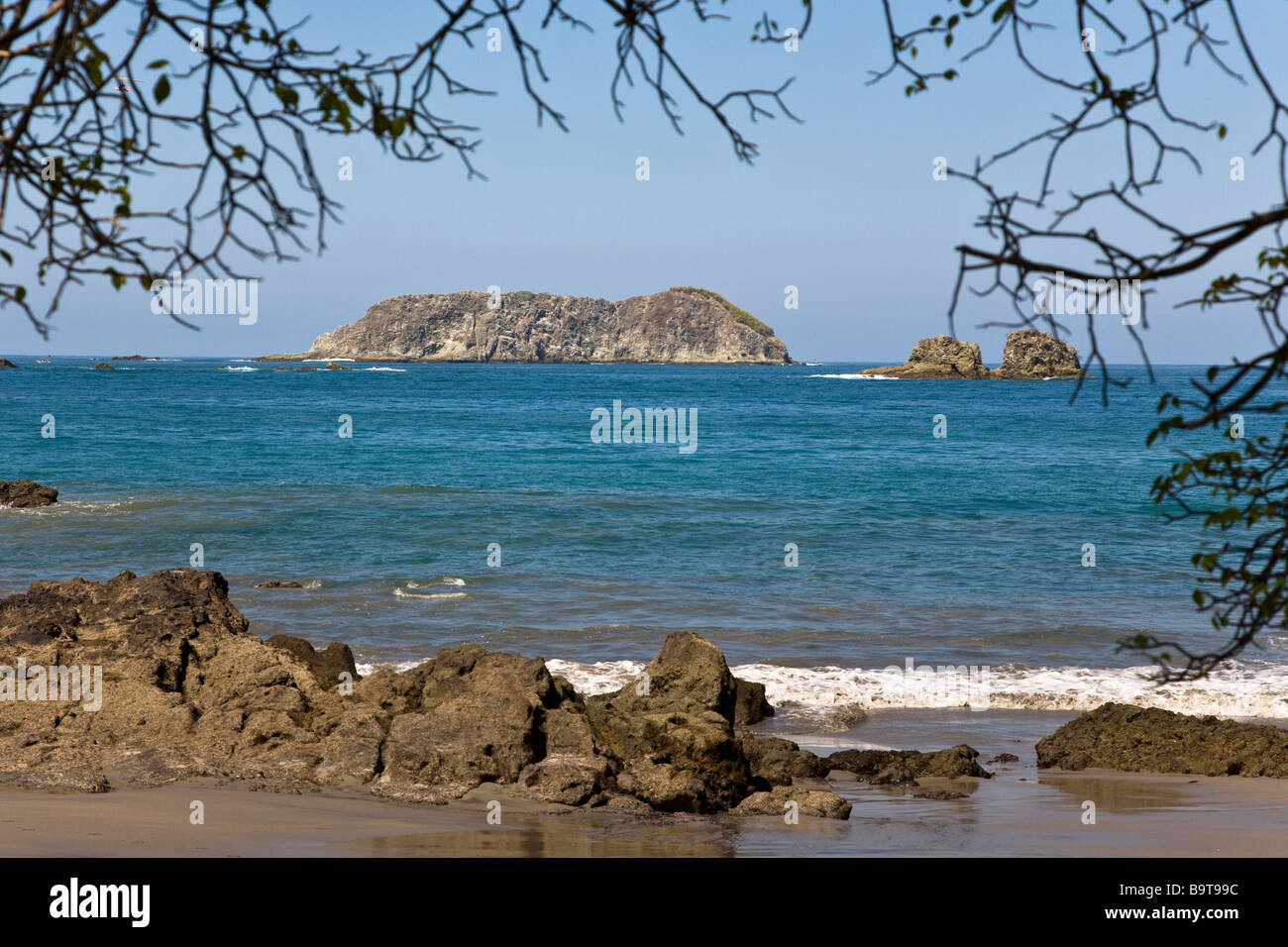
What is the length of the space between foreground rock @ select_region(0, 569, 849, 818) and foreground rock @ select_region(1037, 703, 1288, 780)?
2.41 metres

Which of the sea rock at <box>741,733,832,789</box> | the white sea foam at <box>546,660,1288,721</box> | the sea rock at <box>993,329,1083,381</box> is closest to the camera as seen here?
the sea rock at <box>741,733,832,789</box>

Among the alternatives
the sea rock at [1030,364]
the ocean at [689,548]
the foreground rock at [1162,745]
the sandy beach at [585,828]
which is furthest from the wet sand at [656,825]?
the sea rock at [1030,364]

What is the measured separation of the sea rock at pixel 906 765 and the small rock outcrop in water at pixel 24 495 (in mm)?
22044

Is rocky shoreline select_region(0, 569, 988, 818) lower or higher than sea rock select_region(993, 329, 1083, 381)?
lower

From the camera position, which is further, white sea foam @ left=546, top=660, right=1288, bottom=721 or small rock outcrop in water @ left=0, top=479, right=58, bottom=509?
small rock outcrop in water @ left=0, top=479, right=58, bottom=509

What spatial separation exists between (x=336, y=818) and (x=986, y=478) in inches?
1216

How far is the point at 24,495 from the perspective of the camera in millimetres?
24594

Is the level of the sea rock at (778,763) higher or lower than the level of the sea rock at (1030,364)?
lower

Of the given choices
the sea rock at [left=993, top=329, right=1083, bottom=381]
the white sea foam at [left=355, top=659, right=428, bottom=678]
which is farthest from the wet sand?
the sea rock at [left=993, top=329, right=1083, bottom=381]

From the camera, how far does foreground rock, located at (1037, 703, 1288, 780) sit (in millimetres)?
8523

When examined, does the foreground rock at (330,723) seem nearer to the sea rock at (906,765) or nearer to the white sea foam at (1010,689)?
the sea rock at (906,765)

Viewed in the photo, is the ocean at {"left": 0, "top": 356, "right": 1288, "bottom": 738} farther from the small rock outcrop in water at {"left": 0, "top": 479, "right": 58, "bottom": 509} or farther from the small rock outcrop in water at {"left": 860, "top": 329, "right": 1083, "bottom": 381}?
the small rock outcrop in water at {"left": 860, "top": 329, "right": 1083, "bottom": 381}

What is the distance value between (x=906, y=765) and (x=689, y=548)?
1298 centimetres

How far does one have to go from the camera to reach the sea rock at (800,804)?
6.90 metres
